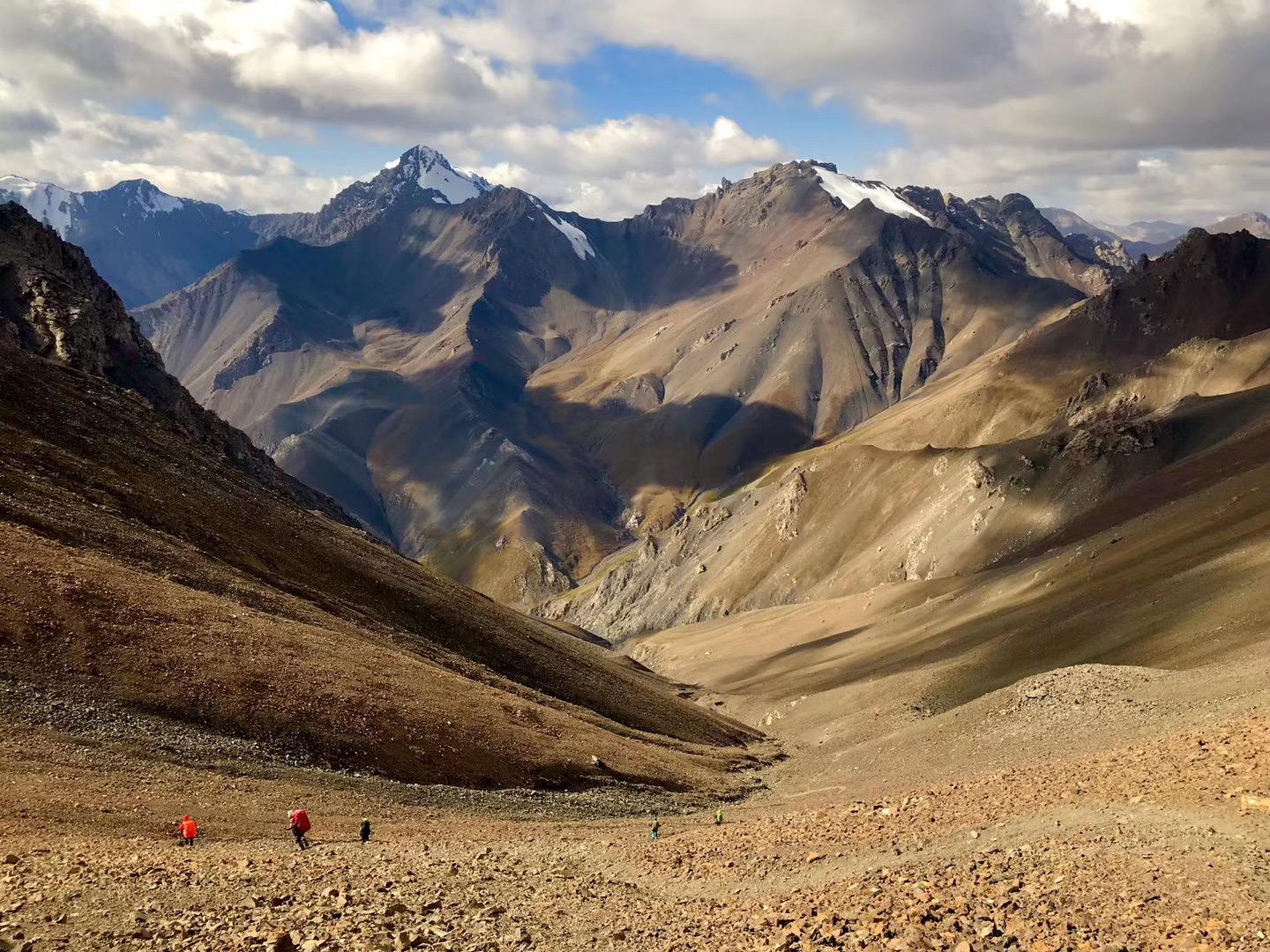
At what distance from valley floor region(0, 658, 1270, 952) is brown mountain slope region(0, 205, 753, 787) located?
5255mm

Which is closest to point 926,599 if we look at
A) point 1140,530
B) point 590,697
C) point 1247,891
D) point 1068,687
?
point 1140,530

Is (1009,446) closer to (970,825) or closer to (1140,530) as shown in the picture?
(1140,530)

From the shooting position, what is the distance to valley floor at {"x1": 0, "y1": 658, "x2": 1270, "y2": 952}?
62.1 feet

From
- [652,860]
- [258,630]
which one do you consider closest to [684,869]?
[652,860]

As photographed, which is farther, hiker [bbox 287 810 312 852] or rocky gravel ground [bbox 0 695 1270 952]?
hiker [bbox 287 810 312 852]

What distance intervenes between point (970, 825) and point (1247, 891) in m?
8.89

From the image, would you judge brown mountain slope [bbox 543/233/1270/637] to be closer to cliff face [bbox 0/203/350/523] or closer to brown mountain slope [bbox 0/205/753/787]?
brown mountain slope [bbox 0/205/753/787]

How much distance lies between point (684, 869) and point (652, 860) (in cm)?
222

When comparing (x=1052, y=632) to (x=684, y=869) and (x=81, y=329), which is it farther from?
(x=81, y=329)

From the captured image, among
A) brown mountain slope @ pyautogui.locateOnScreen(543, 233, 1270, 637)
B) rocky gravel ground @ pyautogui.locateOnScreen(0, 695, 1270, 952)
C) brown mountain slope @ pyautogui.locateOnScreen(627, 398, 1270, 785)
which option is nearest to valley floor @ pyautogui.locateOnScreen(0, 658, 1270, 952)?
rocky gravel ground @ pyautogui.locateOnScreen(0, 695, 1270, 952)

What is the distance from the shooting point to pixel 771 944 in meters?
19.4

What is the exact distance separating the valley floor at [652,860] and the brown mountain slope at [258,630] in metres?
5.25

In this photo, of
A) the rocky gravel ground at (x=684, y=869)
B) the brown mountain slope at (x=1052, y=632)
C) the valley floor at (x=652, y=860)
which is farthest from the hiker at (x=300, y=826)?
the brown mountain slope at (x=1052, y=632)

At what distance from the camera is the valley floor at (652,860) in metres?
18.9
